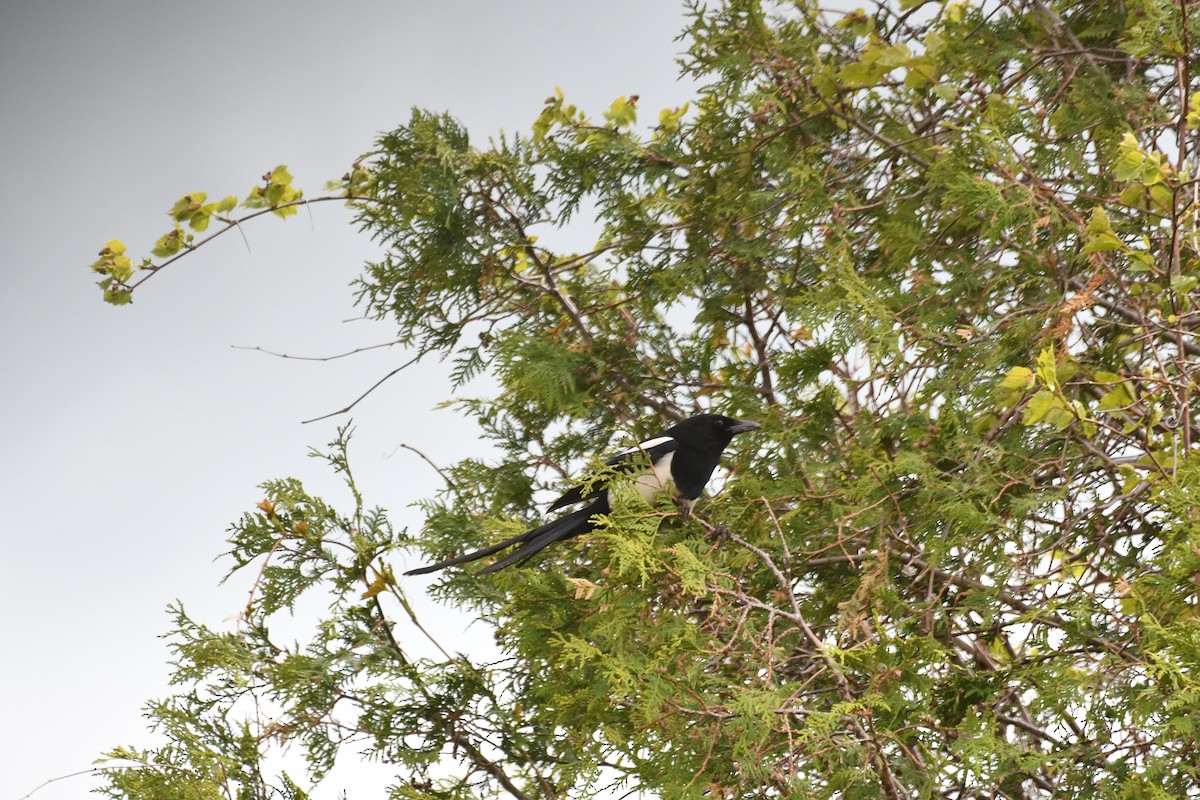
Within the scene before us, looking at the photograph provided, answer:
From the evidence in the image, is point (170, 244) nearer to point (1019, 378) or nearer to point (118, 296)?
point (118, 296)

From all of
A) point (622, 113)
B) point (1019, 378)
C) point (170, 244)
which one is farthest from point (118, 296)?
point (1019, 378)

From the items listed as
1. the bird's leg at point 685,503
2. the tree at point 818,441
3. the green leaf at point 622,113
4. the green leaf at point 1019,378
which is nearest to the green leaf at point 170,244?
the tree at point 818,441

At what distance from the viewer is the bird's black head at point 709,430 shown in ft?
8.81

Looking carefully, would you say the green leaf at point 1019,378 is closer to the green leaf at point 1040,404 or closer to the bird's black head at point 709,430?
the green leaf at point 1040,404

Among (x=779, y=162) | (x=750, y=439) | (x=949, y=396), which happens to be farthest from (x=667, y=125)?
(x=949, y=396)

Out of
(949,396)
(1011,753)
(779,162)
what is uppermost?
(779,162)

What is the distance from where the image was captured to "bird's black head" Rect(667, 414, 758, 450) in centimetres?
269

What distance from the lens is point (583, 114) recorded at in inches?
127

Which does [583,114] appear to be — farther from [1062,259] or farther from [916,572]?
[916,572]

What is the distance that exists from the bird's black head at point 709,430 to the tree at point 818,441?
0.10m

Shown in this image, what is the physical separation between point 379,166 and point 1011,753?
2122 millimetres

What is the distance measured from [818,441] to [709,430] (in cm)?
28

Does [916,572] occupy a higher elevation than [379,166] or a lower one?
lower

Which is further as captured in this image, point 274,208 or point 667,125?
point 667,125
